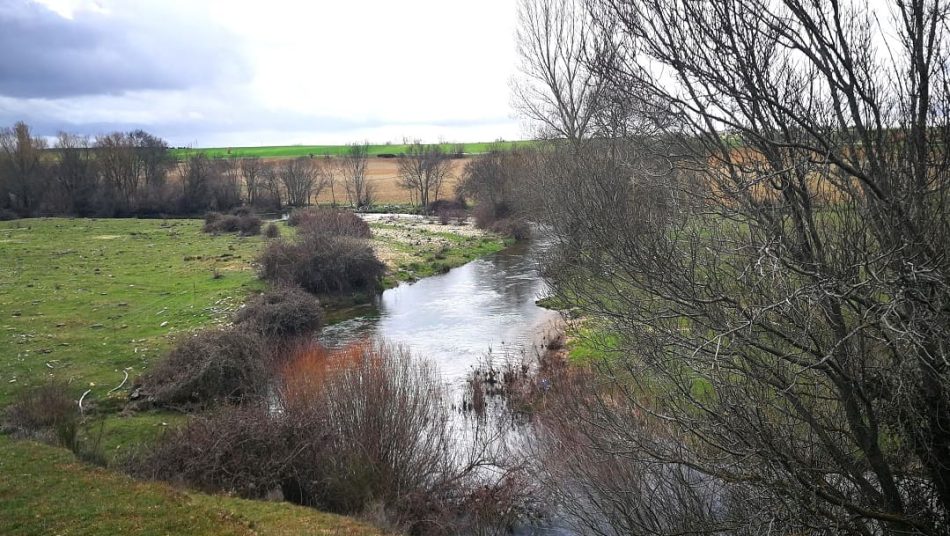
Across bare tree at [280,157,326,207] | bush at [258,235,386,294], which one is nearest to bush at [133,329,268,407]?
bush at [258,235,386,294]

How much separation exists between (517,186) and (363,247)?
1866 centimetres

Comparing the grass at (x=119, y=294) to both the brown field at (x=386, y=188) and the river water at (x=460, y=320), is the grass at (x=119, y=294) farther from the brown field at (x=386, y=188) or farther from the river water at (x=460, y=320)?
the brown field at (x=386, y=188)

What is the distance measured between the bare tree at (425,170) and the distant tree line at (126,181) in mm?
7443

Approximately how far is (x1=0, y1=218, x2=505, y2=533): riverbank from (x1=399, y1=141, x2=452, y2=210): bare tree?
695 inches

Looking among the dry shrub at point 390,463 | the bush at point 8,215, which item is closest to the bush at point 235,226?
the bush at point 8,215

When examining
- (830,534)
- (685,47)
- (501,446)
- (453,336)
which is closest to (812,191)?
(685,47)

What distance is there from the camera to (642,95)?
646cm

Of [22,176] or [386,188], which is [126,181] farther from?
[386,188]

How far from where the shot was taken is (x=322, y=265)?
2909 cm

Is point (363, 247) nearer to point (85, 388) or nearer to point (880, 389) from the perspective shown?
point (85, 388)

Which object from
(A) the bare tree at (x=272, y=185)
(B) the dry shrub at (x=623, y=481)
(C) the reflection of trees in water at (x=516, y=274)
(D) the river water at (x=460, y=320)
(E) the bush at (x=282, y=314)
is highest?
(A) the bare tree at (x=272, y=185)

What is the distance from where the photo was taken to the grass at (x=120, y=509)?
9234 mm

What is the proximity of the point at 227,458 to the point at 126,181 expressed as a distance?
6516 cm

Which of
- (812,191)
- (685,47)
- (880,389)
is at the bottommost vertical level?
(880,389)
